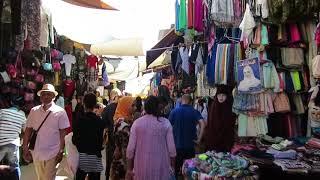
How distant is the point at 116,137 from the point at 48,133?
1057 millimetres

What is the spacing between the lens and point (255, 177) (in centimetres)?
461

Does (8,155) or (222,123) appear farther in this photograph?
(222,123)

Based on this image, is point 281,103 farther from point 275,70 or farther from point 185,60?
point 185,60

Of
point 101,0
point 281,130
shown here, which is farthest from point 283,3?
point 101,0

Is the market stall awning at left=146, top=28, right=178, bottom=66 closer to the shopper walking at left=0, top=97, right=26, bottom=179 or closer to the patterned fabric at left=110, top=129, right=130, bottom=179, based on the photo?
the patterned fabric at left=110, top=129, right=130, bottom=179

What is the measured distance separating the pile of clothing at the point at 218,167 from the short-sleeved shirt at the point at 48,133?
184 centimetres

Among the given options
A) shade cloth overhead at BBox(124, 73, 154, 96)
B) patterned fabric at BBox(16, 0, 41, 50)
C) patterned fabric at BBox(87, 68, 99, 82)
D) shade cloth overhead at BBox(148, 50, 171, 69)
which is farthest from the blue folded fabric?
shade cloth overhead at BBox(124, 73, 154, 96)

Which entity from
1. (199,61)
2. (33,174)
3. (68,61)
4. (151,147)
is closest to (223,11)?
(199,61)

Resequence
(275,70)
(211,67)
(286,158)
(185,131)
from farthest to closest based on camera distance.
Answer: (211,67)
(185,131)
(275,70)
(286,158)

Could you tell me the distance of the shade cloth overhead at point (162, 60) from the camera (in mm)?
11188

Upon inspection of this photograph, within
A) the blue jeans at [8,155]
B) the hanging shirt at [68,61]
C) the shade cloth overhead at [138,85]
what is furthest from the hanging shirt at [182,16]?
the shade cloth overhead at [138,85]

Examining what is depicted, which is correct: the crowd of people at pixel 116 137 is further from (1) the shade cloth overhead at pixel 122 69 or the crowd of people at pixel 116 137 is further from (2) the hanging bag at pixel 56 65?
(1) the shade cloth overhead at pixel 122 69

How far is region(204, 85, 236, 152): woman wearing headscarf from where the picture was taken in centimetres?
695

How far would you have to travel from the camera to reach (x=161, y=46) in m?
11.1
